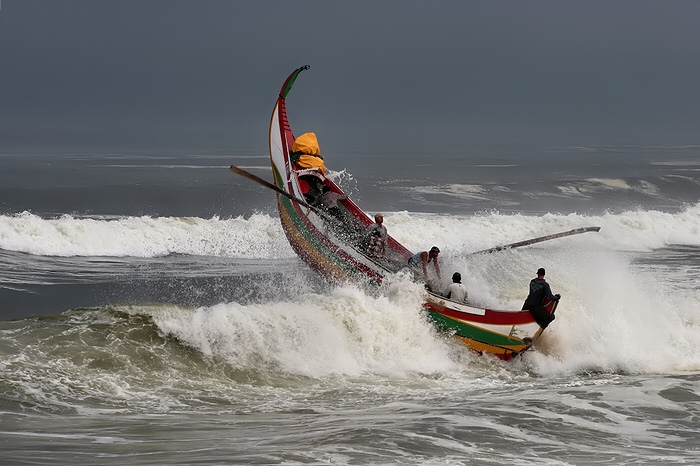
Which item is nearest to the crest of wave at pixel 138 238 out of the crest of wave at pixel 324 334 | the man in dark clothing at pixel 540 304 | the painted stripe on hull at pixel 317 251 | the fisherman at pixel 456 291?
the painted stripe on hull at pixel 317 251

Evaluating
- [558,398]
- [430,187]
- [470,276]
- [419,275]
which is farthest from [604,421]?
[430,187]

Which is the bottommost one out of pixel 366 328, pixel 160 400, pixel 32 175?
pixel 160 400

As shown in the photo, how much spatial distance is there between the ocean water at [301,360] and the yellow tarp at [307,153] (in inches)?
35.8

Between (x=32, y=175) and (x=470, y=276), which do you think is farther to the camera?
(x=32, y=175)

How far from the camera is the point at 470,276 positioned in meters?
17.4

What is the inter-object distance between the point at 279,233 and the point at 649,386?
16.6 meters

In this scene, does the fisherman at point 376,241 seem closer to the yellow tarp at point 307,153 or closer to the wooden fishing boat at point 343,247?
the wooden fishing boat at point 343,247

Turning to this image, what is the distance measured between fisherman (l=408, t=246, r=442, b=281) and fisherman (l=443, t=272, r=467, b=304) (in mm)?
556

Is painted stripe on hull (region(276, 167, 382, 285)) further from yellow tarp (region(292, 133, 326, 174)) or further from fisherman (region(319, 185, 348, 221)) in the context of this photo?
yellow tarp (region(292, 133, 326, 174))

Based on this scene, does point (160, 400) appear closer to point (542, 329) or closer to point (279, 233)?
point (542, 329)

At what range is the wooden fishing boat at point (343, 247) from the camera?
15.1 meters

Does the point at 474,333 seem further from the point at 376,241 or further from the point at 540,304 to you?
the point at 376,241

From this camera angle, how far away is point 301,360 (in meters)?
14.0

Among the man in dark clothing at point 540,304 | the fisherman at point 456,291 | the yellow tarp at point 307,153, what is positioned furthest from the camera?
the yellow tarp at point 307,153
